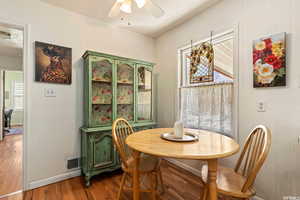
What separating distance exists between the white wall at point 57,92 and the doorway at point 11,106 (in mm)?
188

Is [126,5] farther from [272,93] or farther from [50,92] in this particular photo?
[272,93]

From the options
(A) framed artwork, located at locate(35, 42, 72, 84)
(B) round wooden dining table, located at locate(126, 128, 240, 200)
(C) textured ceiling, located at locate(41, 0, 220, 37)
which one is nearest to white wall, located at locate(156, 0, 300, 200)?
(C) textured ceiling, located at locate(41, 0, 220, 37)

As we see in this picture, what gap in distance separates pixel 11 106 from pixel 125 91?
664cm

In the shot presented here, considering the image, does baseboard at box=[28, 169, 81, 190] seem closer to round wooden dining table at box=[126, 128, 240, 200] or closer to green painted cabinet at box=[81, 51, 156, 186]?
green painted cabinet at box=[81, 51, 156, 186]

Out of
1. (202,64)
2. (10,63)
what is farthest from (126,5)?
(10,63)

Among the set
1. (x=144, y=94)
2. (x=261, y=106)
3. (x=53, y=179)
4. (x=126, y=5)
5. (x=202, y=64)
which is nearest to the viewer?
(x=126, y=5)

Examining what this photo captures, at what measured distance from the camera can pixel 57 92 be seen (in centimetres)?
201

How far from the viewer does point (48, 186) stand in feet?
6.13

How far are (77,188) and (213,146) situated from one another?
1.80 m

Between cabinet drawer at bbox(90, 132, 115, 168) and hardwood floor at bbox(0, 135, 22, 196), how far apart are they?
0.99m

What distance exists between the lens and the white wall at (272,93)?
1.32 m

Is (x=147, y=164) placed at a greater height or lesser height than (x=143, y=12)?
lesser

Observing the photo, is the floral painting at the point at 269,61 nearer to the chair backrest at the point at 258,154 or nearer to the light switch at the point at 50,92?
the chair backrest at the point at 258,154

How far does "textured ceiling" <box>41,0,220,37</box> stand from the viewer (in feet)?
6.34
